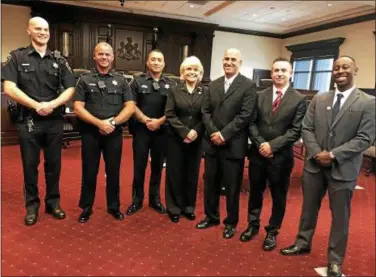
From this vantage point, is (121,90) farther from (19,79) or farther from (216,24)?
(216,24)

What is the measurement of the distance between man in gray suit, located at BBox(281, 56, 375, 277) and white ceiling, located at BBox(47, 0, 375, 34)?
5989mm

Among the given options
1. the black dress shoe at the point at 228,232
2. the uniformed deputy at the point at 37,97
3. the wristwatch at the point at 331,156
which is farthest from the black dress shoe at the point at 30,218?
the wristwatch at the point at 331,156

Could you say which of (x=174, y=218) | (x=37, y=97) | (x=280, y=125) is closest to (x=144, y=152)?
(x=174, y=218)

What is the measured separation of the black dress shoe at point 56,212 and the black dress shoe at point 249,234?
1629mm

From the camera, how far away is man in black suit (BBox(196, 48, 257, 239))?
2605 mm

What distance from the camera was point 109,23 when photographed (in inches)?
361

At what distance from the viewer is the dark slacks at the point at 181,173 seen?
2967mm

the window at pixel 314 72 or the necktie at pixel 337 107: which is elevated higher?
the window at pixel 314 72

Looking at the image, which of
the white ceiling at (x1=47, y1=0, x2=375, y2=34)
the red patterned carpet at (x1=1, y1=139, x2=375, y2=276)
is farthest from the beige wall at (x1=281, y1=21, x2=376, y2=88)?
the red patterned carpet at (x1=1, y1=139, x2=375, y2=276)

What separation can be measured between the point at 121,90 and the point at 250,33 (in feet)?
30.6

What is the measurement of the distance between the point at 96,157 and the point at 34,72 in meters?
0.88

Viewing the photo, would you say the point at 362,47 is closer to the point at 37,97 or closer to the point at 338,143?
Answer: the point at 338,143

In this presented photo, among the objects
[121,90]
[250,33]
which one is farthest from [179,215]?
[250,33]

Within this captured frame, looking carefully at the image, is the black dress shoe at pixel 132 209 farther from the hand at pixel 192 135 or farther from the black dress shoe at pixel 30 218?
the hand at pixel 192 135
